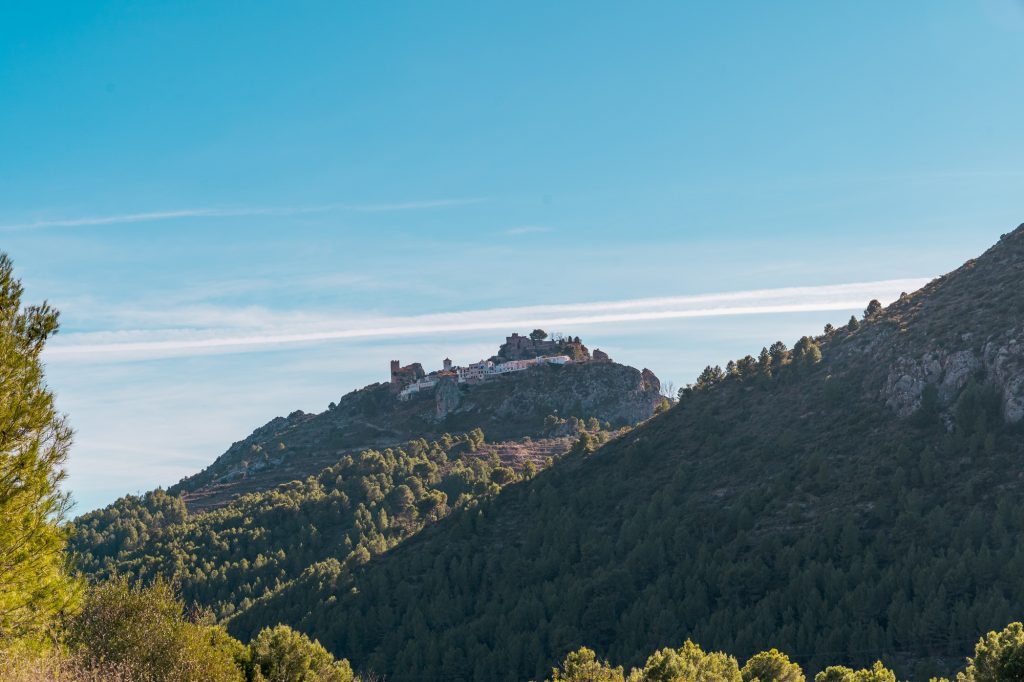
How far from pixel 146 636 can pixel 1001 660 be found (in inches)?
1548

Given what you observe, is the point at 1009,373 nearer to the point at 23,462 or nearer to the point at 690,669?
the point at 690,669

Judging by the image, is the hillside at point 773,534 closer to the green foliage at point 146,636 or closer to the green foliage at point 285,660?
the green foliage at point 285,660

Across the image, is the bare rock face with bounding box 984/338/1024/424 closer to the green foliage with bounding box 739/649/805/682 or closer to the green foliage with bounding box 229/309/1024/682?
the green foliage with bounding box 229/309/1024/682

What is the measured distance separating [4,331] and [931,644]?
216ft

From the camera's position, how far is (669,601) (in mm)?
85625

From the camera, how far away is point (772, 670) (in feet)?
172

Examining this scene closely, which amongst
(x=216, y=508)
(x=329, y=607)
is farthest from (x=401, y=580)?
(x=216, y=508)

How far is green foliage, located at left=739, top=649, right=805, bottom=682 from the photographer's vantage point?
5216cm

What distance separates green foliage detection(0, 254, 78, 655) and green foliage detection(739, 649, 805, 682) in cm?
3821

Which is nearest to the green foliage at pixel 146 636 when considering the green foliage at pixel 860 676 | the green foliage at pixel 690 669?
the green foliage at pixel 690 669

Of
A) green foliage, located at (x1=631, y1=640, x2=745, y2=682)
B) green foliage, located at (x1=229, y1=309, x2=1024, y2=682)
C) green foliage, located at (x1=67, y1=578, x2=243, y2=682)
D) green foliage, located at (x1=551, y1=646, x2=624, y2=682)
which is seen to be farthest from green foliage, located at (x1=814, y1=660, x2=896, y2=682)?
green foliage, located at (x1=67, y1=578, x2=243, y2=682)

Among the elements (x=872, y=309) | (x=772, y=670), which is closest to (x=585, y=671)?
(x=772, y=670)

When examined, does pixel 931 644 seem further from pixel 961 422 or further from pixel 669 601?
pixel 961 422

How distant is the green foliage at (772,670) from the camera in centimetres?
5216
